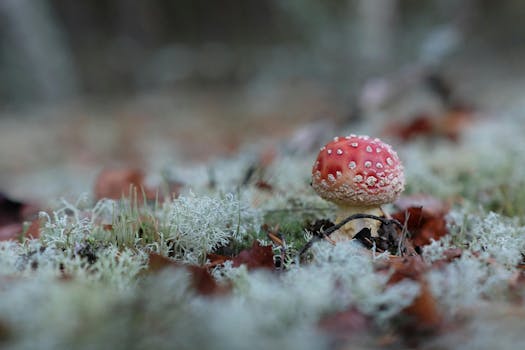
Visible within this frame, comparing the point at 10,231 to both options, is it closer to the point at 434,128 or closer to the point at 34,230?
the point at 34,230

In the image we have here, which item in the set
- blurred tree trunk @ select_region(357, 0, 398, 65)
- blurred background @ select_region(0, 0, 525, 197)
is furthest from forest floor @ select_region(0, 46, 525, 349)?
blurred tree trunk @ select_region(357, 0, 398, 65)

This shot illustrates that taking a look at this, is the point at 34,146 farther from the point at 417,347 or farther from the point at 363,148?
the point at 417,347

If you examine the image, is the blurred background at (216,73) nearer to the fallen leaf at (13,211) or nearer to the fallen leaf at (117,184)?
the fallen leaf at (117,184)

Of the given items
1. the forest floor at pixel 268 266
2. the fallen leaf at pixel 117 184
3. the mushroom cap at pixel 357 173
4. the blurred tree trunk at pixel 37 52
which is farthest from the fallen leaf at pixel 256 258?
the blurred tree trunk at pixel 37 52

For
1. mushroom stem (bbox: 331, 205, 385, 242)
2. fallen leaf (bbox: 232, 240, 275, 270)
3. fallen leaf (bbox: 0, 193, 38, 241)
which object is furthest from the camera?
fallen leaf (bbox: 0, 193, 38, 241)

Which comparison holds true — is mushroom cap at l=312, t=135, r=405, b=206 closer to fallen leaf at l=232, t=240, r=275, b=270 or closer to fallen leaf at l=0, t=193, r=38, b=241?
fallen leaf at l=232, t=240, r=275, b=270

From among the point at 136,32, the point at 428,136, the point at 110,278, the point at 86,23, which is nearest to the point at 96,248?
the point at 110,278
